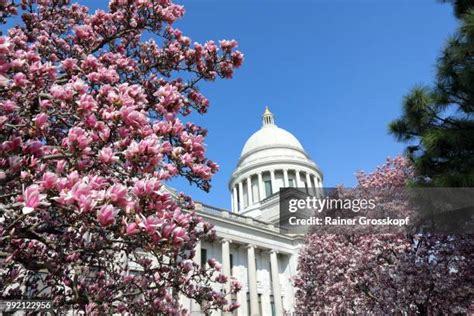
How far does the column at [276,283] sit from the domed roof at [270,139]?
87.2 feet

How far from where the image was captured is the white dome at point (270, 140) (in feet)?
204

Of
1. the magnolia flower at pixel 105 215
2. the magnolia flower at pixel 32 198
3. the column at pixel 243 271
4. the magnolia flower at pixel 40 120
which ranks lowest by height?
the magnolia flower at pixel 105 215

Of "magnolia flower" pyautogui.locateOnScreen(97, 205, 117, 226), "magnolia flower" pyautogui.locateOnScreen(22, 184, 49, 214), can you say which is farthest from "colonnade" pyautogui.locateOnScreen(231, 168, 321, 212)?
"magnolia flower" pyautogui.locateOnScreen(22, 184, 49, 214)

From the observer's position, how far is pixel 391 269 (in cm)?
1341

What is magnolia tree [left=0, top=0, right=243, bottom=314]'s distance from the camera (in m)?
2.79

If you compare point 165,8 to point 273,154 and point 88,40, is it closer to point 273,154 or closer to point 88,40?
point 88,40

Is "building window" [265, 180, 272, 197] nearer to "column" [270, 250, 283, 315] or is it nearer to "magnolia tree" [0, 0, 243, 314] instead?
"column" [270, 250, 283, 315]

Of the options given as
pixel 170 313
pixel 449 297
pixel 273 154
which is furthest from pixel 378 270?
pixel 273 154

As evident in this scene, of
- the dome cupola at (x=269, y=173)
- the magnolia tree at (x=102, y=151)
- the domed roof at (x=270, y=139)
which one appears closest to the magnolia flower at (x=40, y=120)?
the magnolia tree at (x=102, y=151)

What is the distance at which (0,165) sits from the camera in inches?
126

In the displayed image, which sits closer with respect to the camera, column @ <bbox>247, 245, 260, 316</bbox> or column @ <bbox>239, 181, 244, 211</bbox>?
column @ <bbox>247, 245, 260, 316</bbox>

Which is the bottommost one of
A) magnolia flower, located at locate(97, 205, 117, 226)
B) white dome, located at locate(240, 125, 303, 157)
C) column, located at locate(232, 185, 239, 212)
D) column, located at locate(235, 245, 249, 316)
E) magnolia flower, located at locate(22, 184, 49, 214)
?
magnolia flower, located at locate(97, 205, 117, 226)

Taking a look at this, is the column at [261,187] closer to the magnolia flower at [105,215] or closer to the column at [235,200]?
the column at [235,200]

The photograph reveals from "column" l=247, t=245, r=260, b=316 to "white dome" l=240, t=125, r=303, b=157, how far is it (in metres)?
28.3
